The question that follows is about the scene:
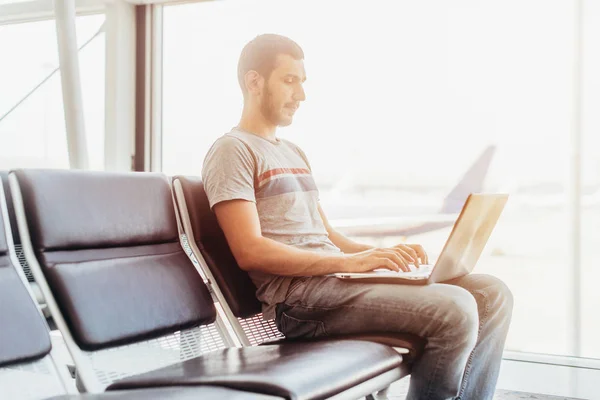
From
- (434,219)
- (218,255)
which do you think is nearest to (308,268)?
(218,255)

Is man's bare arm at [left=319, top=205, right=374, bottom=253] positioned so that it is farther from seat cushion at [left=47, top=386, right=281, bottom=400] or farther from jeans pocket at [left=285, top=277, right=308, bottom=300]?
seat cushion at [left=47, top=386, right=281, bottom=400]

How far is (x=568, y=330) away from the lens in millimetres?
2764

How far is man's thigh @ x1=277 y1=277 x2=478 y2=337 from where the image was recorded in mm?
1606

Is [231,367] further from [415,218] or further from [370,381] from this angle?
[415,218]

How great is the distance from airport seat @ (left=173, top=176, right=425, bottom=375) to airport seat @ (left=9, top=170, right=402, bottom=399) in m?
0.05

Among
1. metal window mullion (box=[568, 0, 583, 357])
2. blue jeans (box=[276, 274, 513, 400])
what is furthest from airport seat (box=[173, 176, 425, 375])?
metal window mullion (box=[568, 0, 583, 357])

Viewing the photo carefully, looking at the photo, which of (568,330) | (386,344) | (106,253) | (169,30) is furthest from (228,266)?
(169,30)

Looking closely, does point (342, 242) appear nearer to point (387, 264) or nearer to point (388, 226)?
point (387, 264)

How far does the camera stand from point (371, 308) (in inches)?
65.2

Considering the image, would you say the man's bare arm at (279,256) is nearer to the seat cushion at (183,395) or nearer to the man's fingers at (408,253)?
the man's fingers at (408,253)

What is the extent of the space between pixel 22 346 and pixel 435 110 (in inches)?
85.2

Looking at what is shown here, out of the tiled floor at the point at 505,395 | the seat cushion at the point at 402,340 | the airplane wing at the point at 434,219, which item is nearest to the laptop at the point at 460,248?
the seat cushion at the point at 402,340

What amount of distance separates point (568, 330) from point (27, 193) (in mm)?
2197

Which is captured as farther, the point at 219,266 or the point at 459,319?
the point at 219,266
